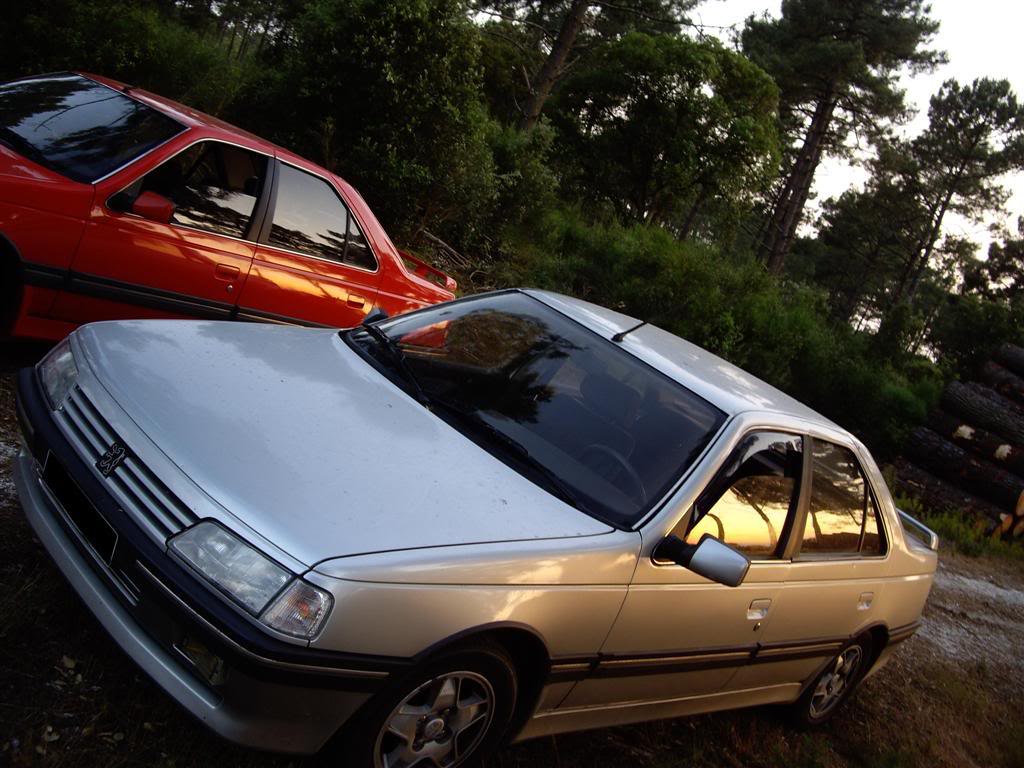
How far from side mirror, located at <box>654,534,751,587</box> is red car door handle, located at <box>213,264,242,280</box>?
11.0 ft

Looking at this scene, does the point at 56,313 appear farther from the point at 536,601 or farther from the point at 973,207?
the point at 973,207

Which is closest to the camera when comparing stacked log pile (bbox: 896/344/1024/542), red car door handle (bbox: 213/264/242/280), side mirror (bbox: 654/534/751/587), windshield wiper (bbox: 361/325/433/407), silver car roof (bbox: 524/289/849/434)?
side mirror (bbox: 654/534/751/587)

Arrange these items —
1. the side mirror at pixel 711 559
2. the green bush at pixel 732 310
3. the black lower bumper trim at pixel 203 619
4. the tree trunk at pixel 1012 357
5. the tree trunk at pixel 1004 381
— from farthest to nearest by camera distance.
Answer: the tree trunk at pixel 1012 357
the tree trunk at pixel 1004 381
the green bush at pixel 732 310
the side mirror at pixel 711 559
the black lower bumper trim at pixel 203 619

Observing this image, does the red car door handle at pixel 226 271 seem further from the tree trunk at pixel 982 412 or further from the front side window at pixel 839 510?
the tree trunk at pixel 982 412

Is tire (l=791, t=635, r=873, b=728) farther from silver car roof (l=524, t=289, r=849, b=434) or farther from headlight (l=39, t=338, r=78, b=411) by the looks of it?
headlight (l=39, t=338, r=78, b=411)

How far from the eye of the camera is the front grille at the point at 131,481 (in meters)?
2.59

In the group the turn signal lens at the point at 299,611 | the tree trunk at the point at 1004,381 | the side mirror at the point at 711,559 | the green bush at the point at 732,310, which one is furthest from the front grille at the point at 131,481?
the tree trunk at the point at 1004,381

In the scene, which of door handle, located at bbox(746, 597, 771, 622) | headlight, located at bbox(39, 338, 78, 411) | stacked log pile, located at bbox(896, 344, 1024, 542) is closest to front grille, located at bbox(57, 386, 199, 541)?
headlight, located at bbox(39, 338, 78, 411)

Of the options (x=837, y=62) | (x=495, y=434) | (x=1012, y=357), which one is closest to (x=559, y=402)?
(x=495, y=434)

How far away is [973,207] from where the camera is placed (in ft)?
131

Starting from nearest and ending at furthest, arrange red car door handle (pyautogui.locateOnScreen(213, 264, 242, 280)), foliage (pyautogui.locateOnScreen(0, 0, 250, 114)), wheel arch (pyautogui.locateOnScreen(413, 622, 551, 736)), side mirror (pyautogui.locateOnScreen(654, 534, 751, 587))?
wheel arch (pyautogui.locateOnScreen(413, 622, 551, 736)) < side mirror (pyautogui.locateOnScreen(654, 534, 751, 587)) < red car door handle (pyautogui.locateOnScreen(213, 264, 242, 280)) < foliage (pyautogui.locateOnScreen(0, 0, 250, 114))

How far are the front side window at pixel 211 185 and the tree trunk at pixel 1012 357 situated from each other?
14680 millimetres

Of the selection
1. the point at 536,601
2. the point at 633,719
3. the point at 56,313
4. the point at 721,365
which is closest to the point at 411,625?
the point at 536,601

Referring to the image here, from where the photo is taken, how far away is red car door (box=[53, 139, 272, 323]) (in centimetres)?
492
